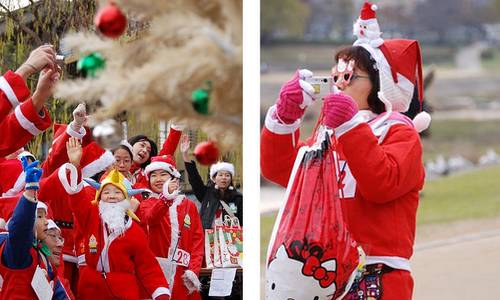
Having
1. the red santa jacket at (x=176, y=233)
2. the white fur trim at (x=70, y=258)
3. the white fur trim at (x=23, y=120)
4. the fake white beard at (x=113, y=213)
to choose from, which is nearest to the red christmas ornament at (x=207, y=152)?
the red santa jacket at (x=176, y=233)

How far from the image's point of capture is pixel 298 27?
379 cm

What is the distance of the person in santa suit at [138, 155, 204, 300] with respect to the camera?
4.17 meters

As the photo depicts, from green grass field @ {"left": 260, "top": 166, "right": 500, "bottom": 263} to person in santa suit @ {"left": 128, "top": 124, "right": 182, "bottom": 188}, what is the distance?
130 cm

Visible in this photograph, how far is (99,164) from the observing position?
4168 millimetres

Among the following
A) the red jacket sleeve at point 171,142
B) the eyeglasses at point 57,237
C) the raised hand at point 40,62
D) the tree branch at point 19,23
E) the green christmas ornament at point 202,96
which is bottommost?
the eyeglasses at point 57,237

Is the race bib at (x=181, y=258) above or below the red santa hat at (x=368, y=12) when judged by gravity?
below

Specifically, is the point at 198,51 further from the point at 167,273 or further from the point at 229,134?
the point at 167,273

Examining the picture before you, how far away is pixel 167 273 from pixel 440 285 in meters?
0.99

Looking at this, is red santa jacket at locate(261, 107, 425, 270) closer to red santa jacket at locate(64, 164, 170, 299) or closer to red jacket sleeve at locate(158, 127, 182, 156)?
red jacket sleeve at locate(158, 127, 182, 156)

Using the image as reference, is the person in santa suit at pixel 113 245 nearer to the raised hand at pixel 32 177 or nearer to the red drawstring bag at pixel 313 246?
the raised hand at pixel 32 177

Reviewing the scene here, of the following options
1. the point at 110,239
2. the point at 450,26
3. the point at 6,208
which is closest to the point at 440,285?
the point at 450,26

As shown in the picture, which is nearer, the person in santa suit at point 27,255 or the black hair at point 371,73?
the black hair at point 371,73

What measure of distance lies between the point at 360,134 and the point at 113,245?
1291 mm

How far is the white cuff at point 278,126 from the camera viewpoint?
338cm
